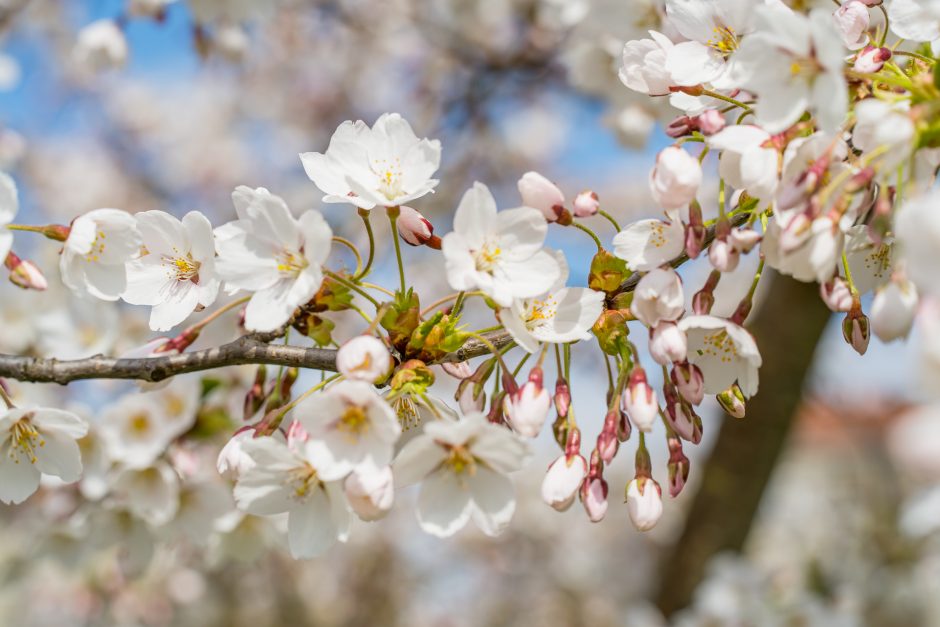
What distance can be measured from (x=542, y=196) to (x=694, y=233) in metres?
0.20

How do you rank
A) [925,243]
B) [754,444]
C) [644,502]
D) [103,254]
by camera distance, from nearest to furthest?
[925,243] < [644,502] < [103,254] < [754,444]

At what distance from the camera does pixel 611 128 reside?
2.57 m

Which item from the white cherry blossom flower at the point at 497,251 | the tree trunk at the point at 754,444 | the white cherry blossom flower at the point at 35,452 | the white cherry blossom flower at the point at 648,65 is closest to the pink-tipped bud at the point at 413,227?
the white cherry blossom flower at the point at 497,251

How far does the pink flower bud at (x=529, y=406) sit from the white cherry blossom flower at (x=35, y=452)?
0.64m

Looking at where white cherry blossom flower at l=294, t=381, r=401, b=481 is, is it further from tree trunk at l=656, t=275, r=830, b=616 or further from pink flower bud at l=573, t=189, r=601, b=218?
tree trunk at l=656, t=275, r=830, b=616

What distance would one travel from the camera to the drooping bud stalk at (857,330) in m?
1.05

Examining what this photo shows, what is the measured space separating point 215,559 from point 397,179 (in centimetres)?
148

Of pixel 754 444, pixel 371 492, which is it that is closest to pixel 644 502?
pixel 371 492

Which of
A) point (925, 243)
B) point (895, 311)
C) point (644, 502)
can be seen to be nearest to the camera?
point (925, 243)

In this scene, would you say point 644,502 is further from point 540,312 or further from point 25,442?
point 25,442

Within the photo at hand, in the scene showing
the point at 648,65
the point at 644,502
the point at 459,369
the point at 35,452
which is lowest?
the point at 35,452

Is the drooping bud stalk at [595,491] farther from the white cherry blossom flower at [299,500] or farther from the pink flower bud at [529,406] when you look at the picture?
the white cherry blossom flower at [299,500]

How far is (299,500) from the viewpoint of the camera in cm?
104

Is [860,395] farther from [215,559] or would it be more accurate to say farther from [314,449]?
[314,449]
